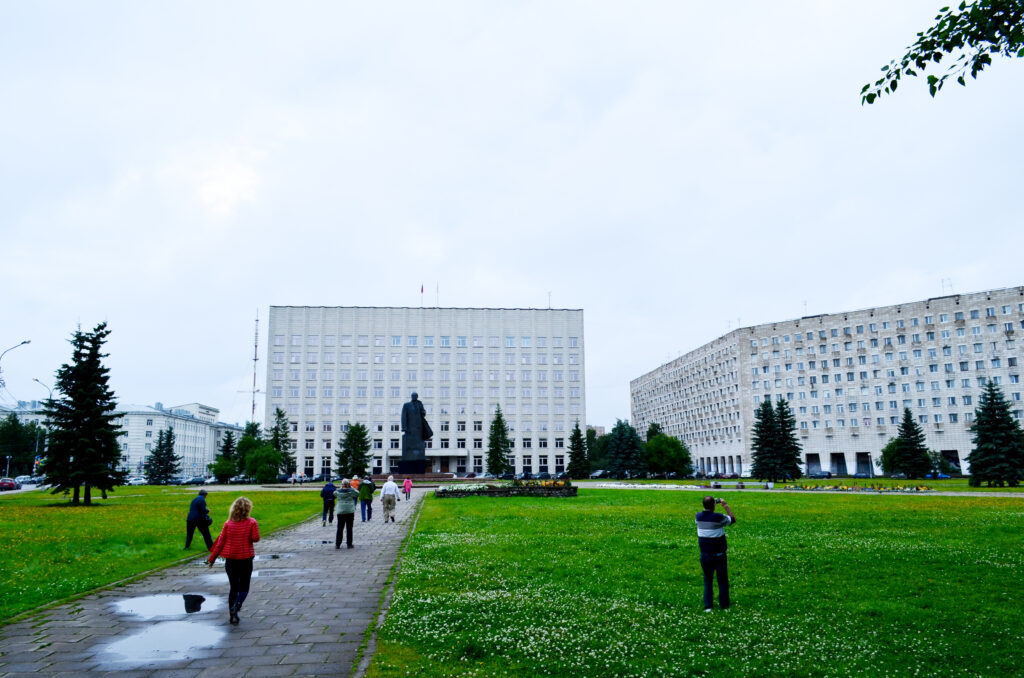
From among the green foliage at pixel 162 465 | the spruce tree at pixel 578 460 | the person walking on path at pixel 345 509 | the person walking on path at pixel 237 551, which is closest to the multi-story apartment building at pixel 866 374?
the spruce tree at pixel 578 460

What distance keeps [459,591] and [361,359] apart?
320 feet

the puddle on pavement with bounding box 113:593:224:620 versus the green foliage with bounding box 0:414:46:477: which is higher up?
the green foliage with bounding box 0:414:46:477

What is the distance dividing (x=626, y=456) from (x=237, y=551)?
83430 mm

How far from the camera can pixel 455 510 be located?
28.6 metres

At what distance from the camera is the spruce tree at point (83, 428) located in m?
36.6

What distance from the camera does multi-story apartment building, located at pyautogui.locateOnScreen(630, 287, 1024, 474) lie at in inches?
3398

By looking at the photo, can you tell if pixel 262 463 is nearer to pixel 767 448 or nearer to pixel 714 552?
pixel 767 448

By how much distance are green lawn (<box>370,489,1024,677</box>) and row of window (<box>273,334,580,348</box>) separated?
89.5 metres

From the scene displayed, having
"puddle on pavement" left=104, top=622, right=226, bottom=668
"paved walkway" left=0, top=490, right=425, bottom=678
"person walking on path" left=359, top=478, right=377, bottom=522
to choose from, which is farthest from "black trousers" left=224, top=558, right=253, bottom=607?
"person walking on path" left=359, top=478, right=377, bottom=522

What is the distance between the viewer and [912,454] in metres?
66.7

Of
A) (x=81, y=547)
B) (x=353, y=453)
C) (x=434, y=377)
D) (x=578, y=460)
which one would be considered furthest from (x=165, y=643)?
(x=434, y=377)


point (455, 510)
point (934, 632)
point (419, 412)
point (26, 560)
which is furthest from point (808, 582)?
point (419, 412)

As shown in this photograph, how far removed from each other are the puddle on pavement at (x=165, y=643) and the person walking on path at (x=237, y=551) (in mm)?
537

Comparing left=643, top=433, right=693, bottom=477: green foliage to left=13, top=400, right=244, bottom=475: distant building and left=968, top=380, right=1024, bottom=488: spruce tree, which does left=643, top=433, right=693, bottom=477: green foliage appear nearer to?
left=968, top=380, right=1024, bottom=488: spruce tree
